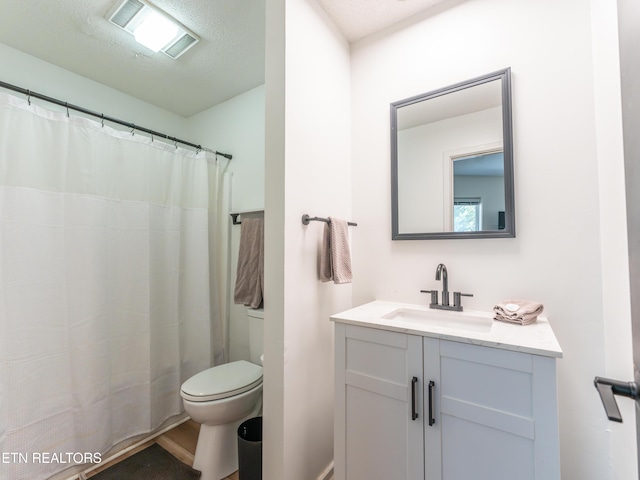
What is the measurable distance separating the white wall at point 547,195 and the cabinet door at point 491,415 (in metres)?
0.35

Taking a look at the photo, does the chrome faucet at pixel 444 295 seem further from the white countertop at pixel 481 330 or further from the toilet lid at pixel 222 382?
the toilet lid at pixel 222 382

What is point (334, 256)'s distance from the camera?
4.59 ft

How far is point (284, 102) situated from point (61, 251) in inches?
58.6

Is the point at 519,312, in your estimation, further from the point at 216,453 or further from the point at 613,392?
the point at 216,453

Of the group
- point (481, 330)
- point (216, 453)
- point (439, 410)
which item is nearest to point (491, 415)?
point (439, 410)

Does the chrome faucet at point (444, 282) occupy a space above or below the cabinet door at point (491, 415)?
above

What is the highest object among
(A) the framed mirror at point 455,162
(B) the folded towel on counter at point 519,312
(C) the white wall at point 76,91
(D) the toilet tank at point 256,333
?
(C) the white wall at point 76,91

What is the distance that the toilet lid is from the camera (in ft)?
4.95

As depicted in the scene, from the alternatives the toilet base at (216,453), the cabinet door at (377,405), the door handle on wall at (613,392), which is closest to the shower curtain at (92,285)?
the toilet base at (216,453)

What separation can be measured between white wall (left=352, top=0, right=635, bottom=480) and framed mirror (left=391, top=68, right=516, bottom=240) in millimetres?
55

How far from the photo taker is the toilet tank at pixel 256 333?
1921 mm

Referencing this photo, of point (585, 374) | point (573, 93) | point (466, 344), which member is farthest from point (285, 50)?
point (585, 374)

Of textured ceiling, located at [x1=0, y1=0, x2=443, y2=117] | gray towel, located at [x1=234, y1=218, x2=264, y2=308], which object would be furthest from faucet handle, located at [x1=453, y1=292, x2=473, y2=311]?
textured ceiling, located at [x1=0, y1=0, x2=443, y2=117]

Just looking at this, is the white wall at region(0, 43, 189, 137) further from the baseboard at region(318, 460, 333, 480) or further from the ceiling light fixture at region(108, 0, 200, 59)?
the baseboard at region(318, 460, 333, 480)
